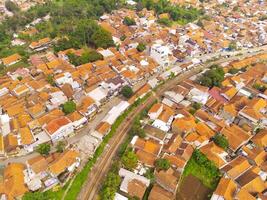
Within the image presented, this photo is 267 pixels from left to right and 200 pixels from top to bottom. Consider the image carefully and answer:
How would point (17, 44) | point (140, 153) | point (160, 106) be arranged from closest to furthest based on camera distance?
1. point (140, 153)
2. point (160, 106)
3. point (17, 44)

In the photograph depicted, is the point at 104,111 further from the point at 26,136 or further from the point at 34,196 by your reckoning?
the point at 34,196

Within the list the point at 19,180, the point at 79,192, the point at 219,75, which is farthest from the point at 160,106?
the point at 19,180

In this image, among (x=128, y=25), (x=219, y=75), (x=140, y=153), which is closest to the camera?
(x=140, y=153)

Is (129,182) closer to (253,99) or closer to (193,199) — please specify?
(193,199)

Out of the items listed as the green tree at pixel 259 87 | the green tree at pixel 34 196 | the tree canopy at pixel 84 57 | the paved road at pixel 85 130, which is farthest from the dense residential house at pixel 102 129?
the green tree at pixel 259 87

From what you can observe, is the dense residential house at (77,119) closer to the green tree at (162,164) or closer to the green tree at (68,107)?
the green tree at (68,107)

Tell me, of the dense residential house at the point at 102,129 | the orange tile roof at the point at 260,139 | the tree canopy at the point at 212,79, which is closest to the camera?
the orange tile roof at the point at 260,139

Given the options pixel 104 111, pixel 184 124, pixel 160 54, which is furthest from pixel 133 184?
pixel 160 54
